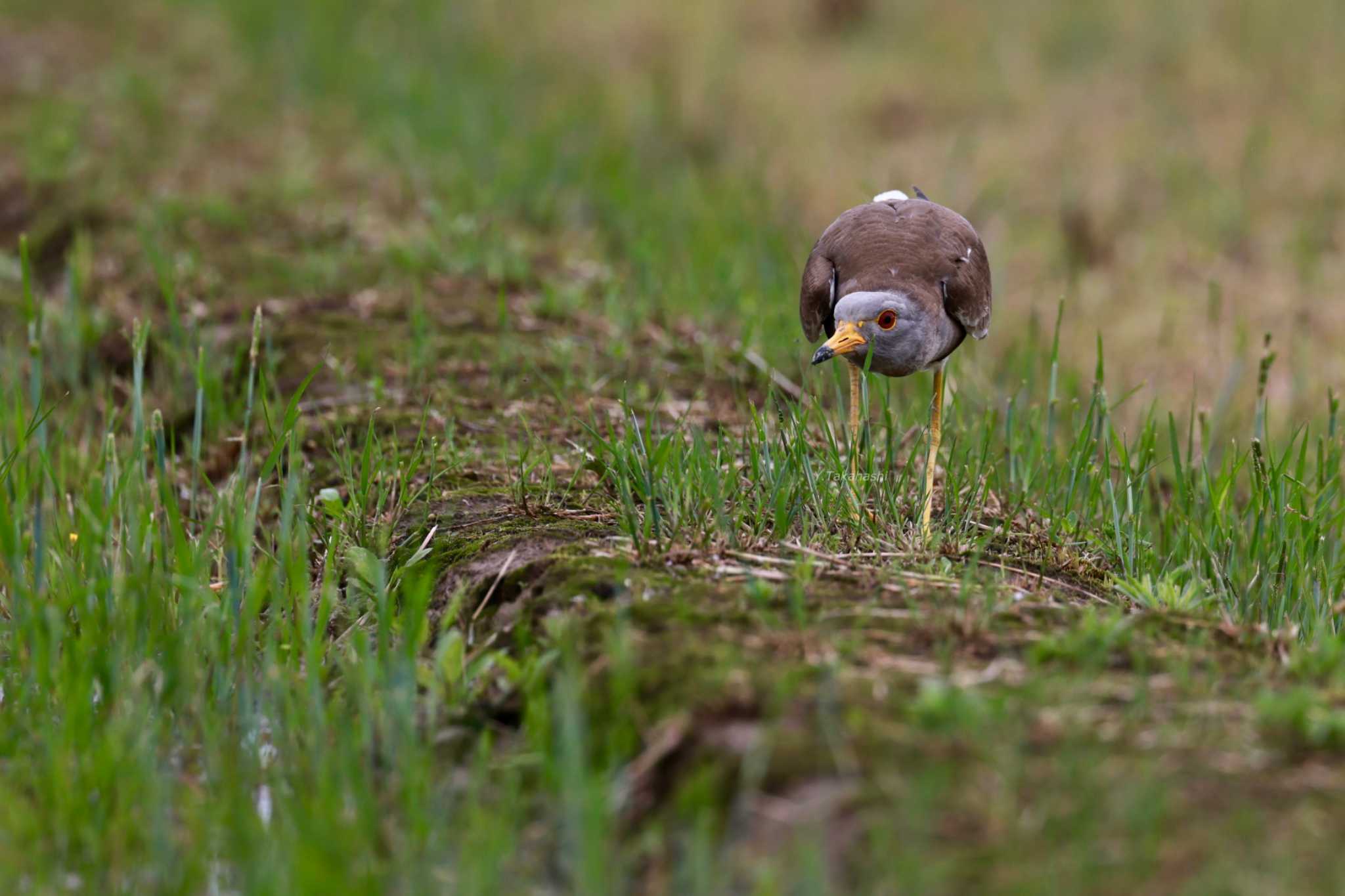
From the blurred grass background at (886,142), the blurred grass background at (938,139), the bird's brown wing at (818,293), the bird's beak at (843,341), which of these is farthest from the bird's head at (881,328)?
the blurred grass background at (886,142)

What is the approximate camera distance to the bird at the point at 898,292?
9.27 ft

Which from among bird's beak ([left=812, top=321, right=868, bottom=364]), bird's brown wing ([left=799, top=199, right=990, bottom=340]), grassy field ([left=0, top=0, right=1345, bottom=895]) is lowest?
grassy field ([left=0, top=0, right=1345, bottom=895])

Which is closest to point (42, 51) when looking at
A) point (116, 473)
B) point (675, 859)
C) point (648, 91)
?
point (648, 91)

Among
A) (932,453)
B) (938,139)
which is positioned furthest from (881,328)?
(938,139)

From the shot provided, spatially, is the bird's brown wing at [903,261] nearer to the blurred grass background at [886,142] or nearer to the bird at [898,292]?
the bird at [898,292]

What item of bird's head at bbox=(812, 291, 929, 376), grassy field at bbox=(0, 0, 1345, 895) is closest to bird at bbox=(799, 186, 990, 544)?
bird's head at bbox=(812, 291, 929, 376)

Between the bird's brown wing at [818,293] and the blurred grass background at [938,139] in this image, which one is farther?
the blurred grass background at [938,139]

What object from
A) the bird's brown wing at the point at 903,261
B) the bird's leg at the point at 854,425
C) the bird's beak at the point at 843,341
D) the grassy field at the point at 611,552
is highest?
the bird's brown wing at the point at 903,261

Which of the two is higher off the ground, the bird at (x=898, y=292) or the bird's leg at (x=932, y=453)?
the bird at (x=898, y=292)

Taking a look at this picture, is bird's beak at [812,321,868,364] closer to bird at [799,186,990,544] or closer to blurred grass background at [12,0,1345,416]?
bird at [799,186,990,544]

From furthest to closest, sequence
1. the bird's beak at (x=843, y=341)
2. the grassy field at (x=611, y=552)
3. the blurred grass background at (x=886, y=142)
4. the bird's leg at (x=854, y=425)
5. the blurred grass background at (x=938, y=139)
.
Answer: the blurred grass background at (x=938, y=139)
the blurred grass background at (x=886, y=142)
the bird's leg at (x=854, y=425)
the bird's beak at (x=843, y=341)
the grassy field at (x=611, y=552)

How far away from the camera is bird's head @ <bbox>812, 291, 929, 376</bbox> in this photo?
2807 millimetres

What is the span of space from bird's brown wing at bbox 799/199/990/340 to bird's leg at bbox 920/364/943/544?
0.47 feet

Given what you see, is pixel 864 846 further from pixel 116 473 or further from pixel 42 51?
pixel 42 51
